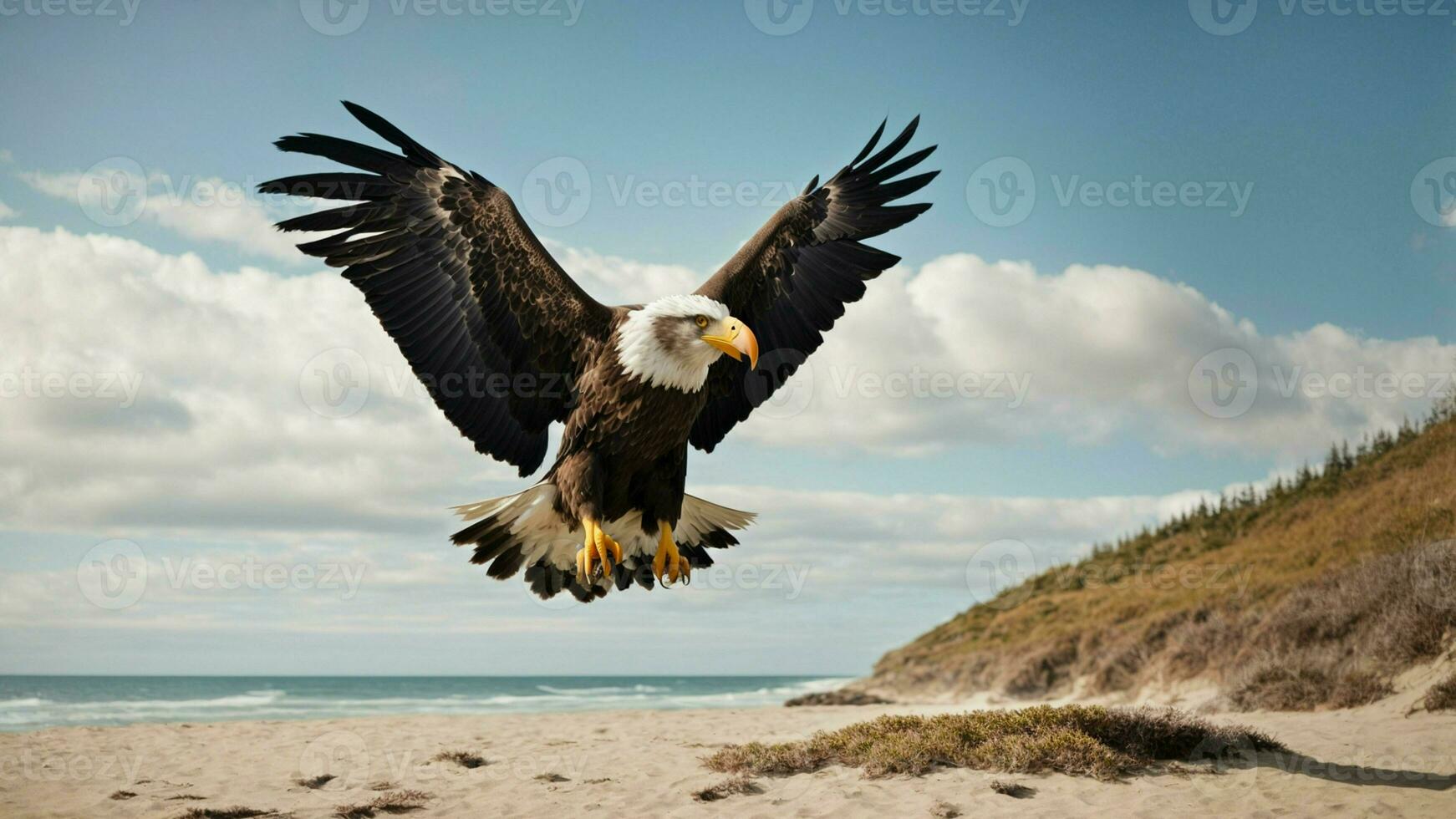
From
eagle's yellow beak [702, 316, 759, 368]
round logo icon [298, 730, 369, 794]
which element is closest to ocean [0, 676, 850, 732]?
round logo icon [298, 730, 369, 794]

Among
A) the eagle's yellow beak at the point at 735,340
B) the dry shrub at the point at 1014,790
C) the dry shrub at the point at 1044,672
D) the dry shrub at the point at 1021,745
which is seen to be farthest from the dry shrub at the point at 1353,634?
the eagle's yellow beak at the point at 735,340

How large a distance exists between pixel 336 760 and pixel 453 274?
8.55 metres

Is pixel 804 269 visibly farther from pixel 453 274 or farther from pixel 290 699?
pixel 290 699

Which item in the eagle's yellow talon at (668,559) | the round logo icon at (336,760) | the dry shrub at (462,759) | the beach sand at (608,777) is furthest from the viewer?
the dry shrub at (462,759)

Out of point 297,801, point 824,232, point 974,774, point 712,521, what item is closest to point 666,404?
point 712,521

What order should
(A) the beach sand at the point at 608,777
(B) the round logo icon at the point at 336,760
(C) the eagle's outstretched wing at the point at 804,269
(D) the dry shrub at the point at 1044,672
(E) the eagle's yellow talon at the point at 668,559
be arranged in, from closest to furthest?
(E) the eagle's yellow talon at the point at 668,559 → (C) the eagle's outstretched wing at the point at 804,269 → (A) the beach sand at the point at 608,777 → (B) the round logo icon at the point at 336,760 → (D) the dry shrub at the point at 1044,672

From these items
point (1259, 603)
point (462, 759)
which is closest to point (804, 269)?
point (462, 759)

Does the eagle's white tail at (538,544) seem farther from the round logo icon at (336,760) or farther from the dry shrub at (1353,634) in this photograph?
the dry shrub at (1353,634)

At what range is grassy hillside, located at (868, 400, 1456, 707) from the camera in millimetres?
12453

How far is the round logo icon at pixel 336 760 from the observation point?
10.4 meters

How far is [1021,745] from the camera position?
895 centimetres

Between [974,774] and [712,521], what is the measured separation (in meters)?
4.39

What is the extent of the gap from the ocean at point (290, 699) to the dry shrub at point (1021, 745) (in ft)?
54.7

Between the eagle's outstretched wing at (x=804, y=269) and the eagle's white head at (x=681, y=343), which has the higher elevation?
the eagle's outstretched wing at (x=804, y=269)
